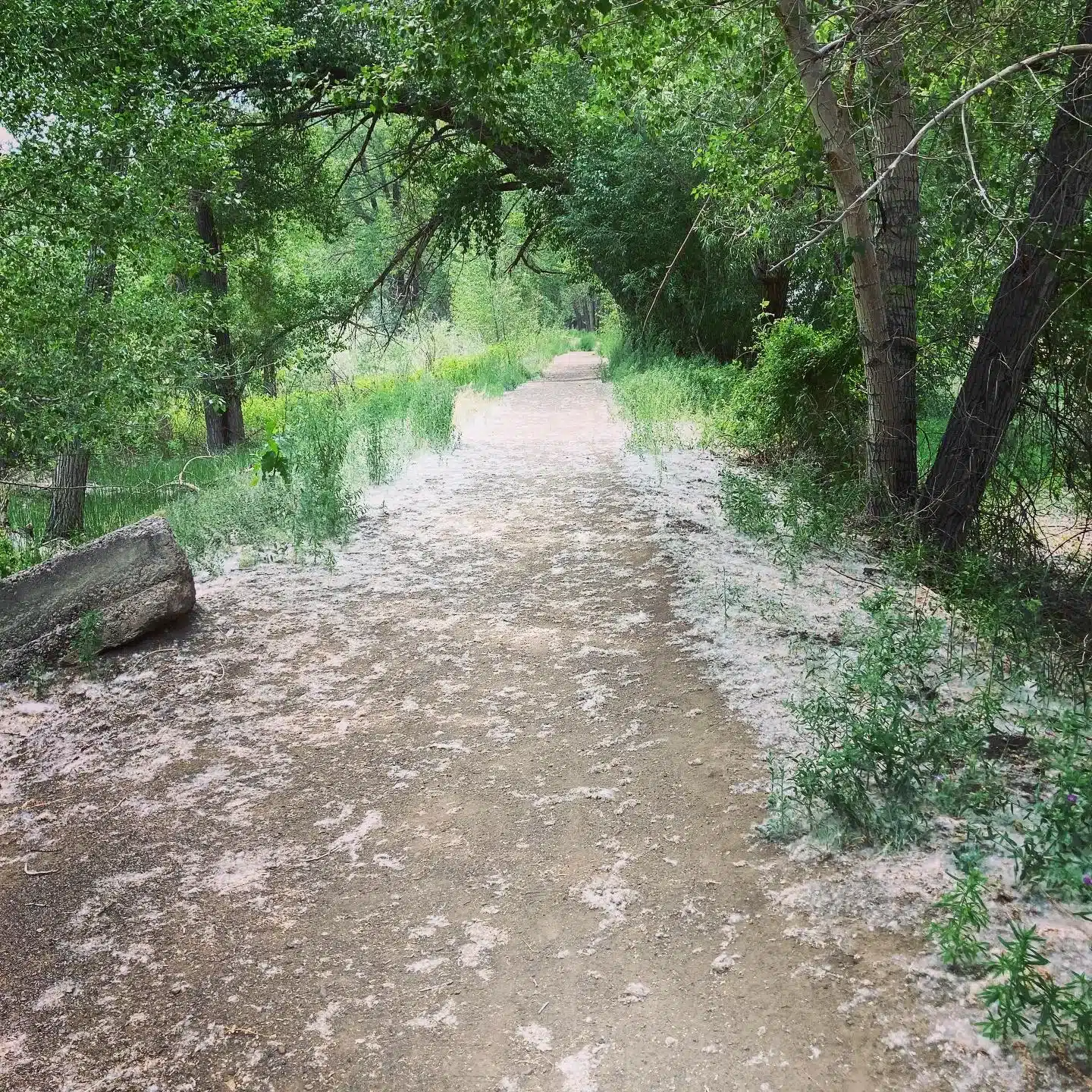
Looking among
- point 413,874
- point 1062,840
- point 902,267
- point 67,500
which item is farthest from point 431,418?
point 1062,840

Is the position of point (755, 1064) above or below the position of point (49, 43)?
below

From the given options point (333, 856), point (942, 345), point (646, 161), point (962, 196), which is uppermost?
point (646, 161)

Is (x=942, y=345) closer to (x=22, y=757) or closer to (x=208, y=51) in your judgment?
(x=22, y=757)

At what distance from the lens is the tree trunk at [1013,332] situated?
5.20m

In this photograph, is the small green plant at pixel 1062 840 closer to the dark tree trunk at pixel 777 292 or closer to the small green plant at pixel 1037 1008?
the small green plant at pixel 1037 1008

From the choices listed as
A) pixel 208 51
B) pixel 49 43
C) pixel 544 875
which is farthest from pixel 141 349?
pixel 544 875

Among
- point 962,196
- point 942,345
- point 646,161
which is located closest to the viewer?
point 962,196

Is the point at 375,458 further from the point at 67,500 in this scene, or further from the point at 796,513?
the point at 67,500

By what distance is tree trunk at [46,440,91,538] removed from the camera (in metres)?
10.9

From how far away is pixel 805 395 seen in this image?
29.3 ft

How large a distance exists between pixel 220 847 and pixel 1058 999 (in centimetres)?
274

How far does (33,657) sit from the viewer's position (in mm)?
5004

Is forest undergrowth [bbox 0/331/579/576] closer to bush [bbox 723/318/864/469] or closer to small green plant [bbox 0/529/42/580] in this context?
small green plant [bbox 0/529/42/580]

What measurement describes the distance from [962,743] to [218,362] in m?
14.3
